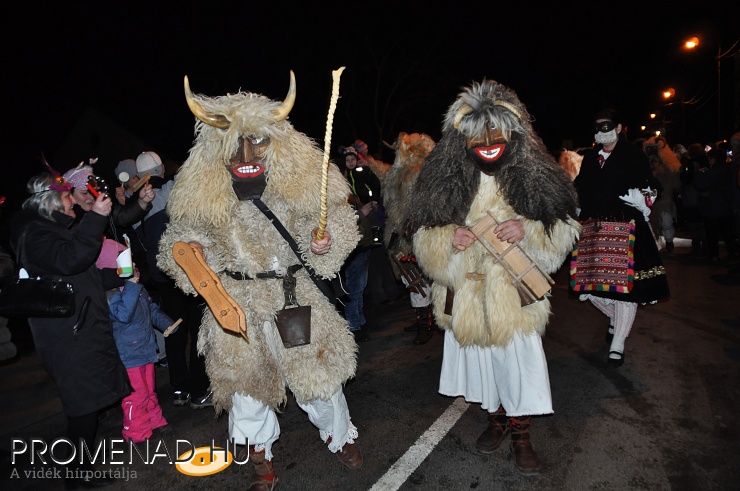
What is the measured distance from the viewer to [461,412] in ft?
12.2

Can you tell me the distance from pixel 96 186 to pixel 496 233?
2511mm

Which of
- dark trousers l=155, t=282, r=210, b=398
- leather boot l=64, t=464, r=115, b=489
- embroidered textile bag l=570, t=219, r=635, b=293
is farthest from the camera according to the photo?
dark trousers l=155, t=282, r=210, b=398

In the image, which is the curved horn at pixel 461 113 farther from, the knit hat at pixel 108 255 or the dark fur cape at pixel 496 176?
the knit hat at pixel 108 255

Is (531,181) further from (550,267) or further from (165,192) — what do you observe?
(165,192)

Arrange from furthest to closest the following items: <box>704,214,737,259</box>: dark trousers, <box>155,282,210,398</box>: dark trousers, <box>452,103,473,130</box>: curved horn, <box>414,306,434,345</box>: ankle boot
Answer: <box>704,214,737,259</box>: dark trousers
<box>414,306,434,345</box>: ankle boot
<box>155,282,210,398</box>: dark trousers
<box>452,103,473,130</box>: curved horn

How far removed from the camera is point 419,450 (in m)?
3.25

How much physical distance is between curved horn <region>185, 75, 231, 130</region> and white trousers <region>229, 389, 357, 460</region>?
1.57m

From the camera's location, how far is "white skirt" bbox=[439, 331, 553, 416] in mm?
2928

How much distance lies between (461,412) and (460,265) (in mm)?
1325

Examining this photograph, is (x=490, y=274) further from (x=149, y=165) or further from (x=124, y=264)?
(x=149, y=165)

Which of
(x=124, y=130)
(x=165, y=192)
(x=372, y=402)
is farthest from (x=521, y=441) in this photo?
(x=124, y=130)

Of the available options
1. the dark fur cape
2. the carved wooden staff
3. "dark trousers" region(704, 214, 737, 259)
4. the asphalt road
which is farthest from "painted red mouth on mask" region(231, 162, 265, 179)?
"dark trousers" region(704, 214, 737, 259)

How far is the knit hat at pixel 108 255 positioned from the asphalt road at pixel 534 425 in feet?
4.75

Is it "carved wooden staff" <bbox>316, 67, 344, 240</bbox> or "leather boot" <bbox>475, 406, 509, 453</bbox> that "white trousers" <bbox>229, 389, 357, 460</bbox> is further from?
"carved wooden staff" <bbox>316, 67, 344, 240</bbox>
